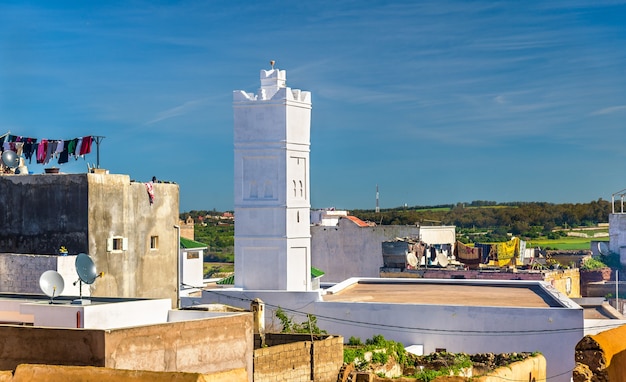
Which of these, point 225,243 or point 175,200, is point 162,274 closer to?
point 175,200

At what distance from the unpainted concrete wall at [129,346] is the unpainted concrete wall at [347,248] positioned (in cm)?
3249

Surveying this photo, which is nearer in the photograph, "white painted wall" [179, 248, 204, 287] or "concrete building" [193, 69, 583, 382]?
"concrete building" [193, 69, 583, 382]

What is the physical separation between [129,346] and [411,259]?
99.2 feet

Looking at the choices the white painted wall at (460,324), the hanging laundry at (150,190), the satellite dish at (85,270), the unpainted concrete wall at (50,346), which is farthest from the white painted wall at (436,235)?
the unpainted concrete wall at (50,346)

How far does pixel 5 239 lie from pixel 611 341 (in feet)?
47.5

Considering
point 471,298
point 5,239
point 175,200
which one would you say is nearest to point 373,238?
point 471,298

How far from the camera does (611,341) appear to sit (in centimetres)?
1082

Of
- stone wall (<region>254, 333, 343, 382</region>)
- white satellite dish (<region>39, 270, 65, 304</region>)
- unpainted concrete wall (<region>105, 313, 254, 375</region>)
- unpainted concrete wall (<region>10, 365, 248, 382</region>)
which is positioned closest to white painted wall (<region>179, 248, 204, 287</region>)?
stone wall (<region>254, 333, 343, 382</region>)

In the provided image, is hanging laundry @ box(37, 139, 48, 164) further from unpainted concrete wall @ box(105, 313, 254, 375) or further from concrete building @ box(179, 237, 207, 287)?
concrete building @ box(179, 237, 207, 287)

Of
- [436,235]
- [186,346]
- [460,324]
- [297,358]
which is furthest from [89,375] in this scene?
[436,235]

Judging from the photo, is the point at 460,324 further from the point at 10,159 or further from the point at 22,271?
the point at 22,271

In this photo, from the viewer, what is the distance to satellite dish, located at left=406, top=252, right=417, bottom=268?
42812mm

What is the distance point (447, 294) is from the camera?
33.1m

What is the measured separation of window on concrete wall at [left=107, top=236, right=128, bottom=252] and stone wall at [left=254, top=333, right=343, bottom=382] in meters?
3.36
